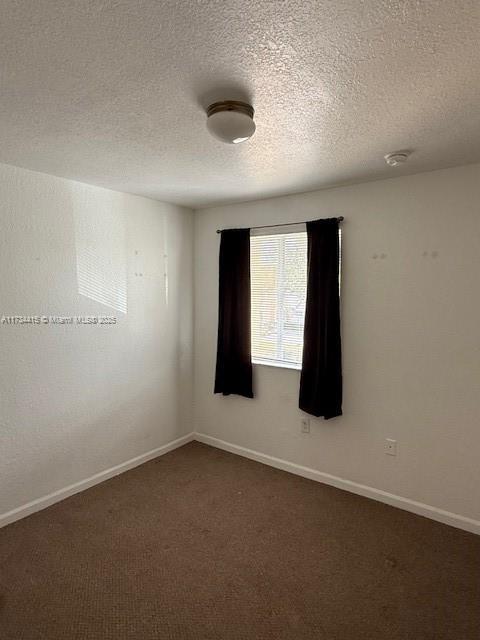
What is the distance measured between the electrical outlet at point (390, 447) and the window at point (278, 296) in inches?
35.0

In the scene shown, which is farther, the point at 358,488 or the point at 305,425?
the point at 305,425

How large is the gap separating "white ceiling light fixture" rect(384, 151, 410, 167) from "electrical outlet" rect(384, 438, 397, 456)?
189 centimetres

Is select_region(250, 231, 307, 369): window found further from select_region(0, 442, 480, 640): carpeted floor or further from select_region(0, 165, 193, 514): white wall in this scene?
select_region(0, 442, 480, 640): carpeted floor

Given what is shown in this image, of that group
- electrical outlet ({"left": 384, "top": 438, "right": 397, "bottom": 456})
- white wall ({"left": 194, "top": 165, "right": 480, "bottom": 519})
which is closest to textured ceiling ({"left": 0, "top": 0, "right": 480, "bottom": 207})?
white wall ({"left": 194, "top": 165, "right": 480, "bottom": 519})

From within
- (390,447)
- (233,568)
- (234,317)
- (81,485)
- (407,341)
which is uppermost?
(234,317)

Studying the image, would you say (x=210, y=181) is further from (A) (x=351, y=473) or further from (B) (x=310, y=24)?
(A) (x=351, y=473)

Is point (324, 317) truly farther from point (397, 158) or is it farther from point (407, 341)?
point (397, 158)

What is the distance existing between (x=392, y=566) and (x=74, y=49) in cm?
284

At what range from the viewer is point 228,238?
3469 mm

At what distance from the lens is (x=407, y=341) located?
104 inches

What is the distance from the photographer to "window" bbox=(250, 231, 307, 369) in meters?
3.16

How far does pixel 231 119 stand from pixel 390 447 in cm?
242

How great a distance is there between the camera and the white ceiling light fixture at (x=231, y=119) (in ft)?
5.14

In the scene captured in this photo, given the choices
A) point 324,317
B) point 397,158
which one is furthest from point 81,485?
point 397,158
